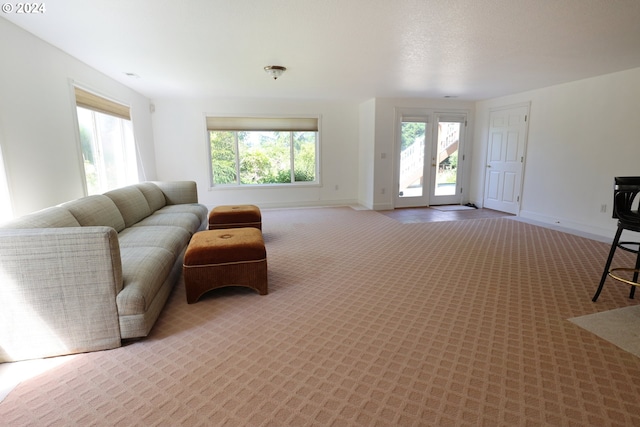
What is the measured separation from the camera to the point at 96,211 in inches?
114

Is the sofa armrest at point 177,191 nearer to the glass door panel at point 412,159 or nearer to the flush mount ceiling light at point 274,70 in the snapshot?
the flush mount ceiling light at point 274,70

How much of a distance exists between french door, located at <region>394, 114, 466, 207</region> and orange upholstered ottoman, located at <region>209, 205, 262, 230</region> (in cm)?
370

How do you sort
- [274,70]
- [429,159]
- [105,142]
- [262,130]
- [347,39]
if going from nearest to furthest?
[347,39] → [274,70] → [105,142] → [262,130] → [429,159]

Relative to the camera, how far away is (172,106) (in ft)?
20.5

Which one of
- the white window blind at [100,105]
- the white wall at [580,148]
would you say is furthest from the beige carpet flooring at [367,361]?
the white window blind at [100,105]

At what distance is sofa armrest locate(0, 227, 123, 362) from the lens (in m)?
1.83

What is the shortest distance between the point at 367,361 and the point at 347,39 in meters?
2.78

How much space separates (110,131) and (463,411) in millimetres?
5480

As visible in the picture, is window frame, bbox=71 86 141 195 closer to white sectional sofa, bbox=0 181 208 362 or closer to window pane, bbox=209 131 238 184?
window pane, bbox=209 131 238 184

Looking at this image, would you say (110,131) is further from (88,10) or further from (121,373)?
(121,373)

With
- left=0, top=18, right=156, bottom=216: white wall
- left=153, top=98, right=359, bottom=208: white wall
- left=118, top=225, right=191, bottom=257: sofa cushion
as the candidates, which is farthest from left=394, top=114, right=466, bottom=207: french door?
left=0, top=18, right=156, bottom=216: white wall

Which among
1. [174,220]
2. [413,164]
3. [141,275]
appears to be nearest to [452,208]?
[413,164]

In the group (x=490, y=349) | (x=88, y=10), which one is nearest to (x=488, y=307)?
(x=490, y=349)

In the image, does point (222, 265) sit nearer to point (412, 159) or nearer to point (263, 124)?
point (263, 124)
